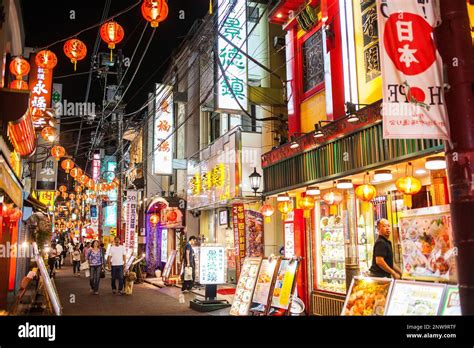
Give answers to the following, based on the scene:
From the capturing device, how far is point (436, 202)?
378 inches

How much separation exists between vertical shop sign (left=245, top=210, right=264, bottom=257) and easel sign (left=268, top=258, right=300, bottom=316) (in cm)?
867

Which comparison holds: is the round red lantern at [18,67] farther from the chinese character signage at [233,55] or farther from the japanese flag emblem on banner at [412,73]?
the japanese flag emblem on banner at [412,73]

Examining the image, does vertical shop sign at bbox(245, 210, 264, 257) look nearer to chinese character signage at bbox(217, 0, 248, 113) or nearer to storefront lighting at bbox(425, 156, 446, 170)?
chinese character signage at bbox(217, 0, 248, 113)

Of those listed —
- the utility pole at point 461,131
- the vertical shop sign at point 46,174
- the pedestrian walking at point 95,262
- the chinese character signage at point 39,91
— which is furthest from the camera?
the vertical shop sign at point 46,174

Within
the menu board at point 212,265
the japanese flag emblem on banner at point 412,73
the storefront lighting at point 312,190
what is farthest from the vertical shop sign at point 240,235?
the japanese flag emblem on banner at point 412,73

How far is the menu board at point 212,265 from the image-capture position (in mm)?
14766

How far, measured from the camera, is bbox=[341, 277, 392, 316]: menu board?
20.4 feet

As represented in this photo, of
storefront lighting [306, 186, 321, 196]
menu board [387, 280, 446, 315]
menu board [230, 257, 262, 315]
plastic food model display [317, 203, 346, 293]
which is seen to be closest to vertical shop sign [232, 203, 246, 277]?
plastic food model display [317, 203, 346, 293]

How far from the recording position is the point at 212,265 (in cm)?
1496

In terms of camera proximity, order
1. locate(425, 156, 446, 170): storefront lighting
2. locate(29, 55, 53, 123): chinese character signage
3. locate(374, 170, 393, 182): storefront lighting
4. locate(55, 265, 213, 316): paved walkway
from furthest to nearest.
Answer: locate(29, 55, 53, 123): chinese character signage, locate(55, 265, 213, 316): paved walkway, locate(374, 170, 393, 182): storefront lighting, locate(425, 156, 446, 170): storefront lighting

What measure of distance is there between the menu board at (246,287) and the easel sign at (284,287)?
27.8 inches

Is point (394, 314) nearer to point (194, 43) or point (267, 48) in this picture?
point (267, 48)

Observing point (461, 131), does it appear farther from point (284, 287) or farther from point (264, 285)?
point (264, 285)
